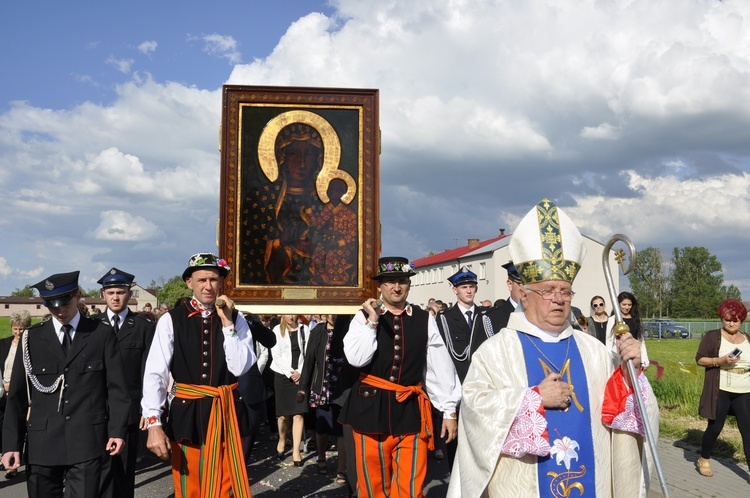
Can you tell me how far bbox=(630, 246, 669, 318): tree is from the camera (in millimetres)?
97062

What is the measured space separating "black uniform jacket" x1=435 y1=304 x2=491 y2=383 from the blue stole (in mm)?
3713

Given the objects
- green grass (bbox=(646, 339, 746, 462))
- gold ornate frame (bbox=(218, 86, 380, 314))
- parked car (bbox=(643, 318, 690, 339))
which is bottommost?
parked car (bbox=(643, 318, 690, 339))

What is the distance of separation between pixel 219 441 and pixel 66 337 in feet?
4.19

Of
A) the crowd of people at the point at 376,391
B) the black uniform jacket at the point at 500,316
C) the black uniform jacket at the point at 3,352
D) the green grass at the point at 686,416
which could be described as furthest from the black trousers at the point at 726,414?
the black uniform jacket at the point at 3,352

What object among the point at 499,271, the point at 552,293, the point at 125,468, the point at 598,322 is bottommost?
the point at 125,468

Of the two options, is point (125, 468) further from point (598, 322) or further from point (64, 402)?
point (598, 322)

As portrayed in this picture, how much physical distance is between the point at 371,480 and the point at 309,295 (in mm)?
1726

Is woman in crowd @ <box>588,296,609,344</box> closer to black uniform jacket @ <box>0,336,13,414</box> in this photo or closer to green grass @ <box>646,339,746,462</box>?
green grass @ <box>646,339,746,462</box>

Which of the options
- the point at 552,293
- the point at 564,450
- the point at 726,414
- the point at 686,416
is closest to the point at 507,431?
the point at 564,450

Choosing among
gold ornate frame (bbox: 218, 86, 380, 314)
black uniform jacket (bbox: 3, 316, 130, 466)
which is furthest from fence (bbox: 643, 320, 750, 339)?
black uniform jacket (bbox: 3, 316, 130, 466)

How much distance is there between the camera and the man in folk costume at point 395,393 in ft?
17.0

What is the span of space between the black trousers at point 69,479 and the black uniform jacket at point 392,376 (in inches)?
70.7

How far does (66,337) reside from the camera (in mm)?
4809

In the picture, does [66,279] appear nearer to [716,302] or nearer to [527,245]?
[527,245]
